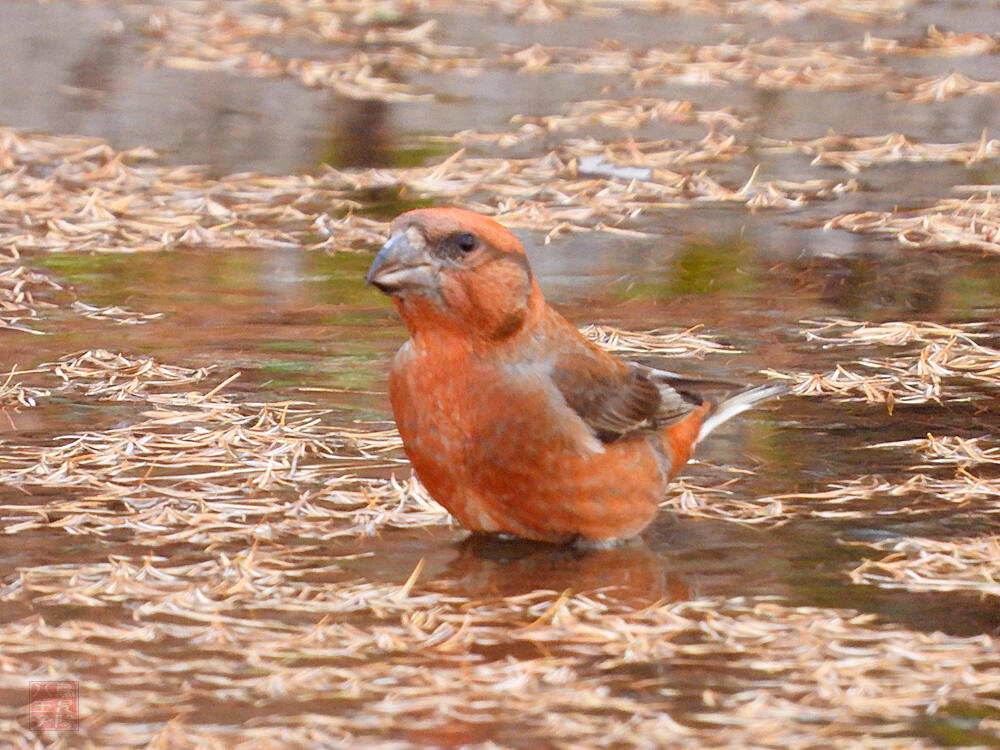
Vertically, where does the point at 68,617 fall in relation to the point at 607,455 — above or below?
below

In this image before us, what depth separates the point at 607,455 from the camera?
4.80 meters

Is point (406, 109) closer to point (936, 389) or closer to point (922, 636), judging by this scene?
point (936, 389)

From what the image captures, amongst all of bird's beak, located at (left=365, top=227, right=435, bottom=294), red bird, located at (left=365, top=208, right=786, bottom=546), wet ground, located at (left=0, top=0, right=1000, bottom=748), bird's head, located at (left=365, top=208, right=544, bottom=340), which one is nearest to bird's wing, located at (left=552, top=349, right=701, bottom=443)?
red bird, located at (left=365, top=208, right=786, bottom=546)

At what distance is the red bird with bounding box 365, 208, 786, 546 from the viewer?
4613 millimetres

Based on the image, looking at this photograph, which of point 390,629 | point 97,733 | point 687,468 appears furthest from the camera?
point 687,468

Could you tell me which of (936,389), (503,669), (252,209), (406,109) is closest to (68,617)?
(503,669)

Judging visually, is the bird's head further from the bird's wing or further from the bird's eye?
the bird's wing

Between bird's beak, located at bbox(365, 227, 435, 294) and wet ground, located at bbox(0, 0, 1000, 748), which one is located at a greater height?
bird's beak, located at bbox(365, 227, 435, 294)

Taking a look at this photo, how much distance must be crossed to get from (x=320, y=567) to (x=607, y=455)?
83 centimetres

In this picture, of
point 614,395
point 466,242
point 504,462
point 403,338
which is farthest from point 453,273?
point 403,338

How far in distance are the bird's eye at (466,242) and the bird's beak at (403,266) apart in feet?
0.32

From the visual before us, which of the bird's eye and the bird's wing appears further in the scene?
the bird's wing

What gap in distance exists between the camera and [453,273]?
15.3 ft

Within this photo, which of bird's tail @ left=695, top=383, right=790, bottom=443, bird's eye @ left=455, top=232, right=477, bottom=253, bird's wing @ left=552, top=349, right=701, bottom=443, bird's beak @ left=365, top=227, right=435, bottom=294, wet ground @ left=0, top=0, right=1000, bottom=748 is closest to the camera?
wet ground @ left=0, top=0, right=1000, bottom=748
